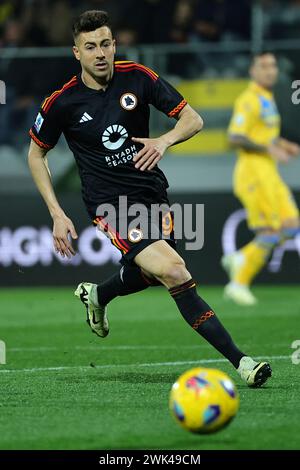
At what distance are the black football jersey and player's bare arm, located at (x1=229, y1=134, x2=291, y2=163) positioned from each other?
223 inches

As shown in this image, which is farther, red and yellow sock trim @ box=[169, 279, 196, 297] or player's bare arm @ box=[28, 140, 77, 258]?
player's bare arm @ box=[28, 140, 77, 258]

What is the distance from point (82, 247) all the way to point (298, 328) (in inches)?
194

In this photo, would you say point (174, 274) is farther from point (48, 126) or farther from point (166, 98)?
point (48, 126)

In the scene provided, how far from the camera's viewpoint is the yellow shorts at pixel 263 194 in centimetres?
1332

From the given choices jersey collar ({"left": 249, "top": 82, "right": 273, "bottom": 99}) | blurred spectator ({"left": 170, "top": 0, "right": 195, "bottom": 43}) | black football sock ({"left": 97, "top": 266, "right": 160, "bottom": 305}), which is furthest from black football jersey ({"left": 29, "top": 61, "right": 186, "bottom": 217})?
blurred spectator ({"left": 170, "top": 0, "right": 195, "bottom": 43})

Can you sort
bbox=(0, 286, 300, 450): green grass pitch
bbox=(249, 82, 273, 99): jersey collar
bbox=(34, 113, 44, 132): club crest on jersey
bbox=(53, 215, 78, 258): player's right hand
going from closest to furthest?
bbox=(0, 286, 300, 450): green grass pitch, bbox=(53, 215, 78, 258): player's right hand, bbox=(34, 113, 44, 132): club crest on jersey, bbox=(249, 82, 273, 99): jersey collar

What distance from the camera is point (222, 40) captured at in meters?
16.7

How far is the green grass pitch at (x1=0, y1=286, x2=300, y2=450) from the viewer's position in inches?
221

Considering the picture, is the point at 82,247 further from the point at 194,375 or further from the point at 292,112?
the point at 194,375

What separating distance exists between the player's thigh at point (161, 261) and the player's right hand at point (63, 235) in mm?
453

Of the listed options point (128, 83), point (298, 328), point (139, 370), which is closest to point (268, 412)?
point (139, 370)

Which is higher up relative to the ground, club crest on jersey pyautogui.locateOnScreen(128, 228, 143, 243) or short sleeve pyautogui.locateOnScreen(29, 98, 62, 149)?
short sleeve pyautogui.locateOnScreen(29, 98, 62, 149)

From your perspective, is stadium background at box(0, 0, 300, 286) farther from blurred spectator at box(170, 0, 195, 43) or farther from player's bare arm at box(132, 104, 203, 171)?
player's bare arm at box(132, 104, 203, 171)

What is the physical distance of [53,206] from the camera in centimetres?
764
